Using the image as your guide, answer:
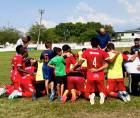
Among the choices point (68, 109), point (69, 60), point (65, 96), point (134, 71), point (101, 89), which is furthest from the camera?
point (69, 60)

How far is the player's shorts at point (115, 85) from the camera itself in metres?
11.5

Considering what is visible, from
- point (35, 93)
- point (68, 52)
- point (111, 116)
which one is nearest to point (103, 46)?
point (68, 52)

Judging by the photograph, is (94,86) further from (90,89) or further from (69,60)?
(69,60)

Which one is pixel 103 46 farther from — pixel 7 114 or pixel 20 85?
pixel 7 114

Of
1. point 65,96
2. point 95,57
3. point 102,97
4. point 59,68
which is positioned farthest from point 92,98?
point 59,68

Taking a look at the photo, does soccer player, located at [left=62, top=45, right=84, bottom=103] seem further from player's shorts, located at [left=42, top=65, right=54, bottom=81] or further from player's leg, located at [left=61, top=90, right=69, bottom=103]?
player's shorts, located at [left=42, top=65, right=54, bottom=81]

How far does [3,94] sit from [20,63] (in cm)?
126

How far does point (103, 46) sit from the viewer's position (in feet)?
43.7

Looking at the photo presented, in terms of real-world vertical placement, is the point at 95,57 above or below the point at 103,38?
below

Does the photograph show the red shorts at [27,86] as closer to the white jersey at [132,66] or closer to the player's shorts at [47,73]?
the player's shorts at [47,73]

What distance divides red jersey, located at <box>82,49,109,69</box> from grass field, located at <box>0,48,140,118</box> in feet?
3.37

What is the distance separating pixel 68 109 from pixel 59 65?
5.70 ft

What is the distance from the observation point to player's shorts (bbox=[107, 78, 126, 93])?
11508 mm

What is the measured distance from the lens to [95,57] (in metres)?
11.1
